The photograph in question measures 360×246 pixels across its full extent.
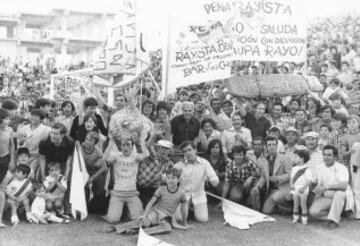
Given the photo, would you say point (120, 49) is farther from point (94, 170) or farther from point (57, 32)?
point (57, 32)

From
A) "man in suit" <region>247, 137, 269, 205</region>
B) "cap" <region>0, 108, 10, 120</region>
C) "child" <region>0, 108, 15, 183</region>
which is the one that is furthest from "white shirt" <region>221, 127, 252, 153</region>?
"cap" <region>0, 108, 10, 120</region>

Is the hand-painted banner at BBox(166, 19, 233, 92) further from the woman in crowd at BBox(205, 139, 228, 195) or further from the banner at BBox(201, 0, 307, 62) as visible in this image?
the woman in crowd at BBox(205, 139, 228, 195)

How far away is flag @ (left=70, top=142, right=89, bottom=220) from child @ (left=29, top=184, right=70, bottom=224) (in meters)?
0.25

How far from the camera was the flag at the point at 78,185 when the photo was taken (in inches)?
311

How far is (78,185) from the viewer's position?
803 cm

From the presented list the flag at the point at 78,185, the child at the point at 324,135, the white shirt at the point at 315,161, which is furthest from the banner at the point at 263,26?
the flag at the point at 78,185

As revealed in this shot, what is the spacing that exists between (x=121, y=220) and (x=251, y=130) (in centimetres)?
291

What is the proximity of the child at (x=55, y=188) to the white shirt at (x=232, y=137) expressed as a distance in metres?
2.64

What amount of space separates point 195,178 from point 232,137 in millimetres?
1248

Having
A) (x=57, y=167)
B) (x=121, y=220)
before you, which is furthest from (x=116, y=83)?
(x=121, y=220)

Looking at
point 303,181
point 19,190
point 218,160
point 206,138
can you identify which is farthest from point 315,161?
point 19,190

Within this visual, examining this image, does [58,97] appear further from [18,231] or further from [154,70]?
[18,231]

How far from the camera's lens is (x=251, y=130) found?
972 cm

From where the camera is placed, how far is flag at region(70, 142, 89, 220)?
7.90 metres
